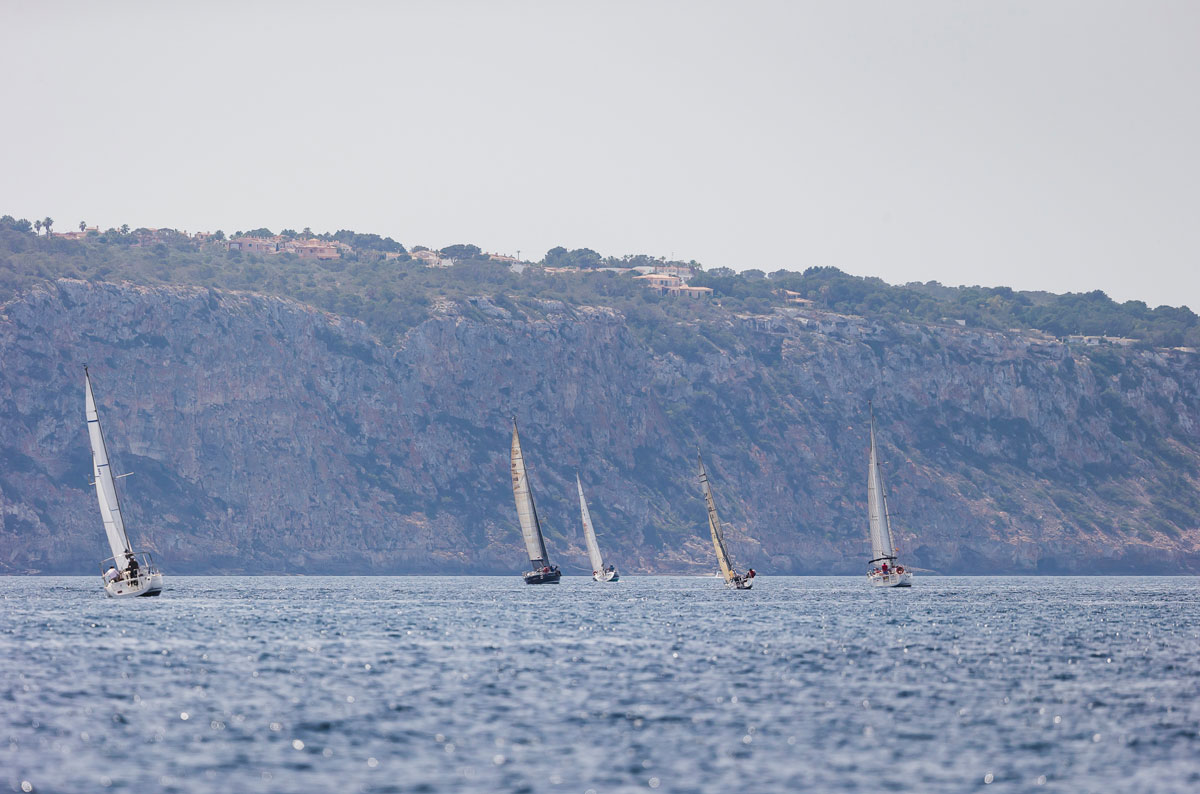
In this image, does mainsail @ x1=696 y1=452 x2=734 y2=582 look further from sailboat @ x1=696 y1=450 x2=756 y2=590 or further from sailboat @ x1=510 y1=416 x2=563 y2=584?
sailboat @ x1=510 y1=416 x2=563 y2=584

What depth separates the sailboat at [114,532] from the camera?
331 ft

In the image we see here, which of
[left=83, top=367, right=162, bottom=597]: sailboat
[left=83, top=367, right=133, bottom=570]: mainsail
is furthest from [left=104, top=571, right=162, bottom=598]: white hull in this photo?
[left=83, top=367, right=133, bottom=570]: mainsail

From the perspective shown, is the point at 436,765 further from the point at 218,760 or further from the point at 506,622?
the point at 506,622

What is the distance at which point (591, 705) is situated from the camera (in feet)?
153

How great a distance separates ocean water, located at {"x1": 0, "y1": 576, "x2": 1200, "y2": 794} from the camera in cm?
3538

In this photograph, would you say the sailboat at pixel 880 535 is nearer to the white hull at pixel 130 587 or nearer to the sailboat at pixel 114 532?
the white hull at pixel 130 587

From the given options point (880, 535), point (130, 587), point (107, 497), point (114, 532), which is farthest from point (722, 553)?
point (107, 497)

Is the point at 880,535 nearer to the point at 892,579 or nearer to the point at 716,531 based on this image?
the point at 892,579

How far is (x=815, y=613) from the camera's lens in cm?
9669

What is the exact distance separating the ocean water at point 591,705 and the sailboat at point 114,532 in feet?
53.1

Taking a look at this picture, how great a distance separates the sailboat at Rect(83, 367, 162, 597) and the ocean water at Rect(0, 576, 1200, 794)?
1619cm

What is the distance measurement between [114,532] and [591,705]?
207 ft

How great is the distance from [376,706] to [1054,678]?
23945mm

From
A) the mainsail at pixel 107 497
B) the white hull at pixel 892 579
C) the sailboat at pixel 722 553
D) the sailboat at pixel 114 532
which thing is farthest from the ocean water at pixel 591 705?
the white hull at pixel 892 579
